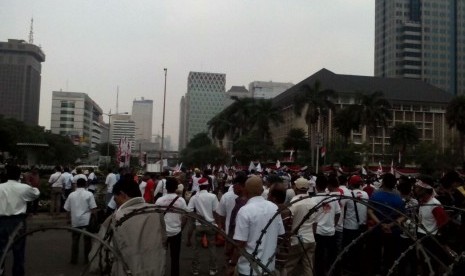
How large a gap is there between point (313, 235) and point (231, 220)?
1.32 meters

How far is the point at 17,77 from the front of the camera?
163 metres

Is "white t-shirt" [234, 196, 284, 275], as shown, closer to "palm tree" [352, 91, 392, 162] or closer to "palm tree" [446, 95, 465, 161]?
"palm tree" [446, 95, 465, 161]

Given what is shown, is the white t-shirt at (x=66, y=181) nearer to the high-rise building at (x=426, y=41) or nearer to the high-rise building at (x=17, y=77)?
the high-rise building at (x=426, y=41)

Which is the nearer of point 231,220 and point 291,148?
point 231,220

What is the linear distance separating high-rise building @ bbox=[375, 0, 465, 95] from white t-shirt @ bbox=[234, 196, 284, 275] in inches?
5815

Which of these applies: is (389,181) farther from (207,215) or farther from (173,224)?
(173,224)

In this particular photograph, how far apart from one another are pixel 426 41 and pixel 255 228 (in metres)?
154

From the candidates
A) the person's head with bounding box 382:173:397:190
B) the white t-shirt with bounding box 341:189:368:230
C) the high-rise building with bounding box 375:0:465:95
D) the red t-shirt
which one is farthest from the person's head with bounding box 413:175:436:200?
the high-rise building with bounding box 375:0:465:95

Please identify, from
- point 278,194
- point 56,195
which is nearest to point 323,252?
point 278,194

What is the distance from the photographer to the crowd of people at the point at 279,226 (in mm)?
5039

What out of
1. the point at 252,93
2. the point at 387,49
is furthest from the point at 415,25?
the point at 252,93

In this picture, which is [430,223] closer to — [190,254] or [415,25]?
[190,254]

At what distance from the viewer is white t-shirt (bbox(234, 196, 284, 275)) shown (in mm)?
5262

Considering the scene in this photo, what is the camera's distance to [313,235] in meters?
7.55
